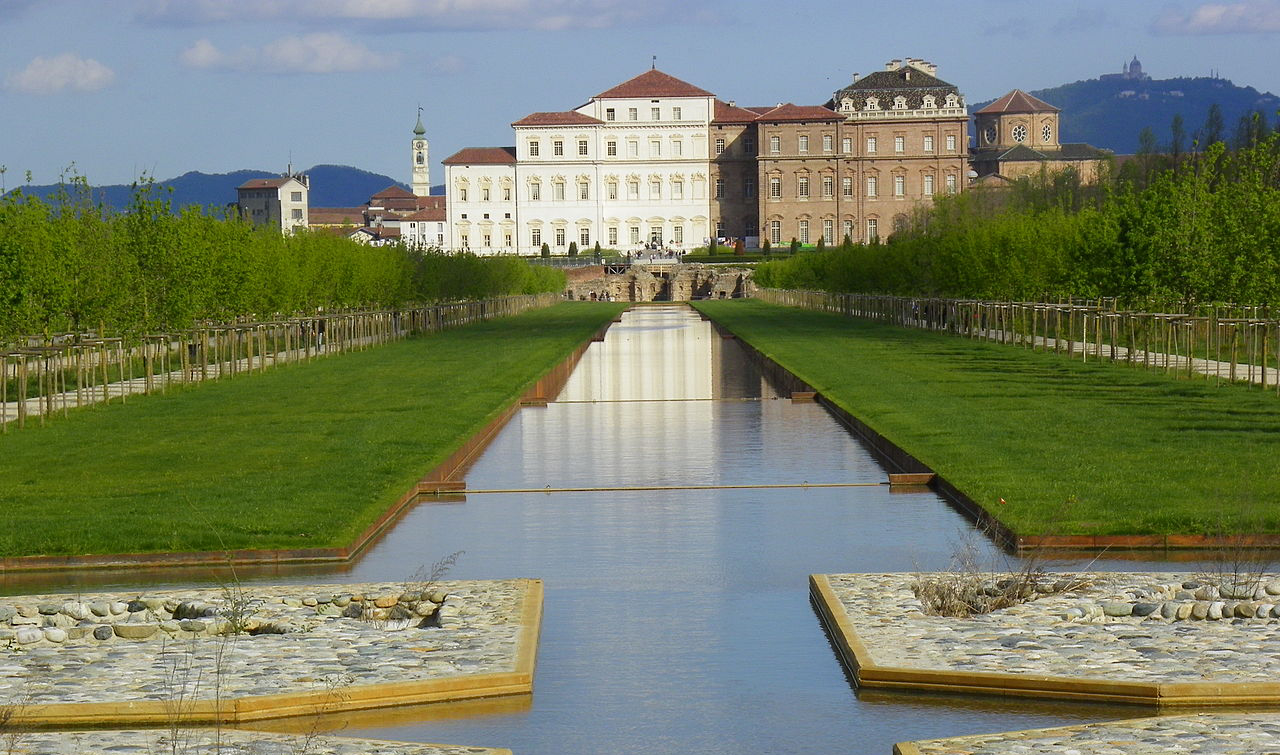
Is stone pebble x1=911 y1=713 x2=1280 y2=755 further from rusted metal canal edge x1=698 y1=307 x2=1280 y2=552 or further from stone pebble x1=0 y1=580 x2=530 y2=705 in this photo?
rusted metal canal edge x1=698 y1=307 x2=1280 y2=552

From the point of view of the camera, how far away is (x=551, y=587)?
1262 centimetres

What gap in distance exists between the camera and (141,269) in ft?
103

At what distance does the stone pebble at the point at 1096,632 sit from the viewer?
9.30 metres

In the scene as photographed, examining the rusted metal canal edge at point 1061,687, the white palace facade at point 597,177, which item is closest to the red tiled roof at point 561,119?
the white palace facade at point 597,177

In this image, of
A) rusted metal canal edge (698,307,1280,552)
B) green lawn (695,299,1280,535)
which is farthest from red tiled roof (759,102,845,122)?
rusted metal canal edge (698,307,1280,552)

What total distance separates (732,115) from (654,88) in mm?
7072

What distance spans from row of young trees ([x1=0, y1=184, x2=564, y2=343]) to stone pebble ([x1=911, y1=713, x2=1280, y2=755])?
18929 millimetres

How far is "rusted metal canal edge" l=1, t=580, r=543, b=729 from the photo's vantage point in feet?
27.9

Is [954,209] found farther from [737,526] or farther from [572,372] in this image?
[737,526]

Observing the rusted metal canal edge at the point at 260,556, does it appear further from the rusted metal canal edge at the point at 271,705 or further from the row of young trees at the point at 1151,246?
the row of young trees at the point at 1151,246

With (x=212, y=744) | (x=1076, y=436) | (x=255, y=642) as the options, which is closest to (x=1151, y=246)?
(x=1076, y=436)

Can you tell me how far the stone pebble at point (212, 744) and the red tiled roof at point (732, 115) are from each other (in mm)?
138258

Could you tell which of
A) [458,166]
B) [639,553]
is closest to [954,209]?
[639,553]

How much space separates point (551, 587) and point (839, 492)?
551 cm
